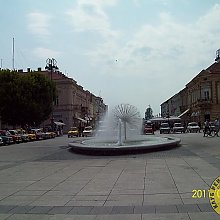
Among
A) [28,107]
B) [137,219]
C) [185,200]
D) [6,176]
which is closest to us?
[137,219]

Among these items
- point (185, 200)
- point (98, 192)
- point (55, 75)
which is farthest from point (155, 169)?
point (55, 75)

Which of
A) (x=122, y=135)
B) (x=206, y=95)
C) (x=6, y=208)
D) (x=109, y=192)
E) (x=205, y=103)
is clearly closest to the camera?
(x=6, y=208)

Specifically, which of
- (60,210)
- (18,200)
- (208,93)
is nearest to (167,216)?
(60,210)

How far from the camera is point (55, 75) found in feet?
283

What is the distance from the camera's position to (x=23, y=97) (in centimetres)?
5200

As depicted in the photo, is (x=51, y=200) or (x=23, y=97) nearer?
(x=51, y=200)

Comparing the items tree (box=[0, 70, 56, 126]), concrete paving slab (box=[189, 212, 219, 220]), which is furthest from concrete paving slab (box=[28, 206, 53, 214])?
tree (box=[0, 70, 56, 126])

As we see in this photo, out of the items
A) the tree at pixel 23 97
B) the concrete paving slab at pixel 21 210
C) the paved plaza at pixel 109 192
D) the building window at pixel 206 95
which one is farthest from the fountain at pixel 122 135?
the building window at pixel 206 95

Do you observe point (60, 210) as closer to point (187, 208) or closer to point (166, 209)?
point (166, 209)

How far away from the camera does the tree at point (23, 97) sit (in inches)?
2026

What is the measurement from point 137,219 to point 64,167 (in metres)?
8.80

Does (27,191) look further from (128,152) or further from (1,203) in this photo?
(128,152)

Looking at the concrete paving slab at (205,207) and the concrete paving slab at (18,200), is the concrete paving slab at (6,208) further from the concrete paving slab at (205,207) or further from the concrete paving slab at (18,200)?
the concrete paving slab at (205,207)

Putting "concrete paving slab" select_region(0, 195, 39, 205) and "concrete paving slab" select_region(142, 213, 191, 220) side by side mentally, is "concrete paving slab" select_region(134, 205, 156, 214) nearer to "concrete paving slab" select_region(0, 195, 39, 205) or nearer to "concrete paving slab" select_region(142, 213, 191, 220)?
"concrete paving slab" select_region(142, 213, 191, 220)
